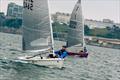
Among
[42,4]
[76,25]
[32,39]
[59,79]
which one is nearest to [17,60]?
[32,39]

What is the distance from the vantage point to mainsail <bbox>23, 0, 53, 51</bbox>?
157ft

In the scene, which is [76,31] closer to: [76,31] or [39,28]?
[76,31]

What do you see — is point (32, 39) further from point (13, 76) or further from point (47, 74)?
point (13, 76)

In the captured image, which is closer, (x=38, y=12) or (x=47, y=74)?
(x=47, y=74)

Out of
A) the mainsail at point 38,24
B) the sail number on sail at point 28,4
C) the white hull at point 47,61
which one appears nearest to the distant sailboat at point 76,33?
the mainsail at point 38,24

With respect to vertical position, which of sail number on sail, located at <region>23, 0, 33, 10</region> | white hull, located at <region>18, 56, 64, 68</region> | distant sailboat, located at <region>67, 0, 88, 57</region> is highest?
sail number on sail, located at <region>23, 0, 33, 10</region>

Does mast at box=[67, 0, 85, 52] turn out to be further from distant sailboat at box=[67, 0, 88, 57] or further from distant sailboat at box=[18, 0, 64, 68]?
distant sailboat at box=[18, 0, 64, 68]

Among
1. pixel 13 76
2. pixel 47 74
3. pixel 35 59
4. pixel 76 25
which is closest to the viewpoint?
pixel 13 76

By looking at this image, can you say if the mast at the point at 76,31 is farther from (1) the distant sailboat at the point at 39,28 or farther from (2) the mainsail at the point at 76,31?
(1) the distant sailboat at the point at 39,28

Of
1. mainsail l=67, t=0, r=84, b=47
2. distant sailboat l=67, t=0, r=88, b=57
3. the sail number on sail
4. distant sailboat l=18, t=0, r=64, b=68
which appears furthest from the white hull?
mainsail l=67, t=0, r=84, b=47

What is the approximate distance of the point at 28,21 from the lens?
48438 millimetres

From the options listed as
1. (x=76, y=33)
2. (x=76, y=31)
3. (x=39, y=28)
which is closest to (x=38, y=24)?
(x=39, y=28)

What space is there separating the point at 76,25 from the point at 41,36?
30.8 meters

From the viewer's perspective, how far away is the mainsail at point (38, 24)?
47719 mm
